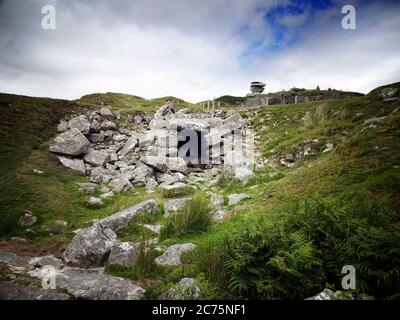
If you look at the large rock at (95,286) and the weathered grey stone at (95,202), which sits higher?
the weathered grey stone at (95,202)

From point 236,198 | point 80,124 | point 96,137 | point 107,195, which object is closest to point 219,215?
point 236,198

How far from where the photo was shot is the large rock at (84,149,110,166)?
57.6 feet

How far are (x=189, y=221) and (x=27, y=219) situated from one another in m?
6.31

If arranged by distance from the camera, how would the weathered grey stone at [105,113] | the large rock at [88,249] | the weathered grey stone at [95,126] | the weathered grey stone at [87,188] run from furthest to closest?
the weathered grey stone at [105,113] → the weathered grey stone at [95,126] → the weathered grey stone at [87,188] → the large rock at [88,249]

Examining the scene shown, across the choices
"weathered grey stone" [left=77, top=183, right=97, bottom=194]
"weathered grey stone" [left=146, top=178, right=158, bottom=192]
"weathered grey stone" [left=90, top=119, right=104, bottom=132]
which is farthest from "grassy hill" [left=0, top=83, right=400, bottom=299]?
"weathered grey stone" [left=90, top=119, right=104, bottom=132]

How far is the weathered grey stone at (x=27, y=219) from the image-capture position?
9.77m

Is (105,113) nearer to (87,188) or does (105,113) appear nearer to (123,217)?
(87,188)

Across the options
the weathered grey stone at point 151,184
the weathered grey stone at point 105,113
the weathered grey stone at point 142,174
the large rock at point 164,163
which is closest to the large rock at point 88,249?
the weathered grey stone at point 151,184

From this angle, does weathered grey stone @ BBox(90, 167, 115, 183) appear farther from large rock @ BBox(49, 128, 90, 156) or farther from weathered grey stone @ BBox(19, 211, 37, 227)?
weathered grey stone @ BBox(19, 211, 37, 227)

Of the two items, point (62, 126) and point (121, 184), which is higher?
point (62, 126)

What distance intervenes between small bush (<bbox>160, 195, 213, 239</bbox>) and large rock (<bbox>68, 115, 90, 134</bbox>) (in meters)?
14.6

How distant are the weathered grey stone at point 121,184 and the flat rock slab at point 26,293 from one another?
814 cm

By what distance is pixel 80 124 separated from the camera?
68.4 ft

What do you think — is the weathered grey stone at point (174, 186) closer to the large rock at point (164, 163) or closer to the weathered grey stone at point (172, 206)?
the large rock at point (164, 163)
